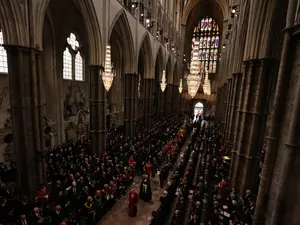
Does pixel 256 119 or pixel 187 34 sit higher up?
pixel 187 34

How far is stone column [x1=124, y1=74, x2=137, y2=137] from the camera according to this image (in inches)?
677

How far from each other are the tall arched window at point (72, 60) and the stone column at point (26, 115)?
8800mm

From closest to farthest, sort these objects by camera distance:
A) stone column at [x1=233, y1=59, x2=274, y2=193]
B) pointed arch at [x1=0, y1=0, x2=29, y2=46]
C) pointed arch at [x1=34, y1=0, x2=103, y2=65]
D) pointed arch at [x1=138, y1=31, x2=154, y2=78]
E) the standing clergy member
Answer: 1. pointed arch at [x1=0, y1=0, x2=29, y2=46]
2. stone column at [x1=233, y1=59, x2=274, y2=193]
3. the standing clergy member
4. pointed arch at [x1=34, y1=0, x2=103, y2=65]
5. pointed arch at [x1=138, y1=31, x2=154, y2=78]

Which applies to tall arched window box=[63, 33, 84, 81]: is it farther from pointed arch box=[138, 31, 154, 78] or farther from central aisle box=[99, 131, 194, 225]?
central aisle box=[99, 131, 194, 225]

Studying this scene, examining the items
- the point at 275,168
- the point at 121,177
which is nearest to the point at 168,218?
the point at 121,177

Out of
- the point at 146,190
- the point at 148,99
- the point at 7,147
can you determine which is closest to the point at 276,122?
the point at 146,190

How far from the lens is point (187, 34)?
3909 centimetres

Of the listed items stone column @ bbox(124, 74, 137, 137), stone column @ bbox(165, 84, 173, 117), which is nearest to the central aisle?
stone column @ bbox(124, 74, 137, 137)

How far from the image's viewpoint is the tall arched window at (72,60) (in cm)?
1603

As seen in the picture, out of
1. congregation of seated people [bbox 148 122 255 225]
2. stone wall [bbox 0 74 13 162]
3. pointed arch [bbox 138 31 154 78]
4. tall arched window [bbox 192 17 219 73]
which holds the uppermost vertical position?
tall arched window [bbox 192 17 219 73]

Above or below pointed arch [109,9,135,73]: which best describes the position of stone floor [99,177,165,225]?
below

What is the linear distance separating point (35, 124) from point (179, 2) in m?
34.3

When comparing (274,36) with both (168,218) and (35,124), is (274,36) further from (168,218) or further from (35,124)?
(35,124)

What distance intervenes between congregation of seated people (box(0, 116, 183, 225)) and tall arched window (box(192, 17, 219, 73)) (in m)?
31.9
